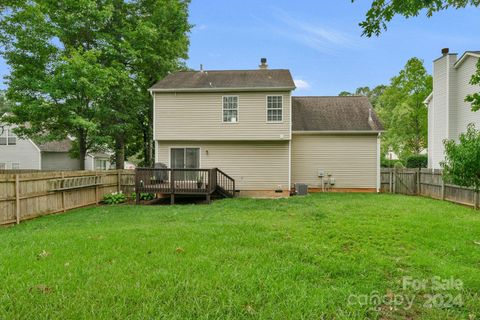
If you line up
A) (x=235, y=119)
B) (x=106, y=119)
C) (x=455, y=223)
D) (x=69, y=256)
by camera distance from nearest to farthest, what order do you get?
(x=69, y=256)
(x=455, y=223)
(x=235, y=119)
(x=106, y=119)

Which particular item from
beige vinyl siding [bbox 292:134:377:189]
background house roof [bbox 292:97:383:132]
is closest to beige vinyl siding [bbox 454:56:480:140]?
background house roof [bbox 292:97:383:132]

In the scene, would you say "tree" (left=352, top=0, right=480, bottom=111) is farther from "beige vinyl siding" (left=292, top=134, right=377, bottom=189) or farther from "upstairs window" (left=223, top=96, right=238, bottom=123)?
"beige vinyl siding" (left=292, top=134, right=377, bottom=189)

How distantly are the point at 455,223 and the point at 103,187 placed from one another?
12.9 meters

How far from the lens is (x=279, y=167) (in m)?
13.9

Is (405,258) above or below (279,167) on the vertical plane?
below

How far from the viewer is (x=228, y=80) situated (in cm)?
1417

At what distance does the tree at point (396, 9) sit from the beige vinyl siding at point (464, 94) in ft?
42.5

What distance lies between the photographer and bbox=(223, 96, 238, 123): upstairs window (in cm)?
1349

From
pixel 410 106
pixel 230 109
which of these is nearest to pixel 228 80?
pixel 230 109

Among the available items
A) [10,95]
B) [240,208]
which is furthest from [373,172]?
[10,95]

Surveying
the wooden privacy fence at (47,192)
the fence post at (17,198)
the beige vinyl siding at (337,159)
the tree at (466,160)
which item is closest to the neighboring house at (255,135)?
the beige vinyl siding at (337,159)

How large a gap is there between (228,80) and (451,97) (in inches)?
449

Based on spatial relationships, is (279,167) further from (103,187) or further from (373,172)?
(103,187)

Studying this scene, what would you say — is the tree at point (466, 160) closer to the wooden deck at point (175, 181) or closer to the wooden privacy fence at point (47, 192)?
the wooden deck at point (175, 181)
